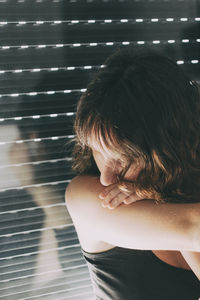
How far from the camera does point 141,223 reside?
1031mm

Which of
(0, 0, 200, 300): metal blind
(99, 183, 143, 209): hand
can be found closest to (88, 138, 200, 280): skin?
(99, 183, 143, 209): hand

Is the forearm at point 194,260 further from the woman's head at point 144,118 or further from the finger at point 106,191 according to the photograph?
the finger at point 106,191

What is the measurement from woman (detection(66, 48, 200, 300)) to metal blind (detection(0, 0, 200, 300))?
0.45 m

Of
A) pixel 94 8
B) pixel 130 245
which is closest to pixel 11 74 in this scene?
pixel 94 8

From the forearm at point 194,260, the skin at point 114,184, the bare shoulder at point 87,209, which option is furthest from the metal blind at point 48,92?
the forearm at point 194,260

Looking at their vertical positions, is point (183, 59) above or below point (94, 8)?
below

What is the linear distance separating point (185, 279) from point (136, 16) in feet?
4.01

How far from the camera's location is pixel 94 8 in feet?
4.98

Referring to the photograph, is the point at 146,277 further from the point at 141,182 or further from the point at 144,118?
the point at 144,118

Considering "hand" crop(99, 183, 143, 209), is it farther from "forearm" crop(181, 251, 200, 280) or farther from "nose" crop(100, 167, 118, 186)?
"forearm" crop(181, 251, 200, 280)

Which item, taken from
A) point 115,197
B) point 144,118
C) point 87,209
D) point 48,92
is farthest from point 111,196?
point 48,92

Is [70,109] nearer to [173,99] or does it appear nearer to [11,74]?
[11,74]

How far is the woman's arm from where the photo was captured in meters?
0.99

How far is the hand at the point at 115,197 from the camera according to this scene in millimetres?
1052
